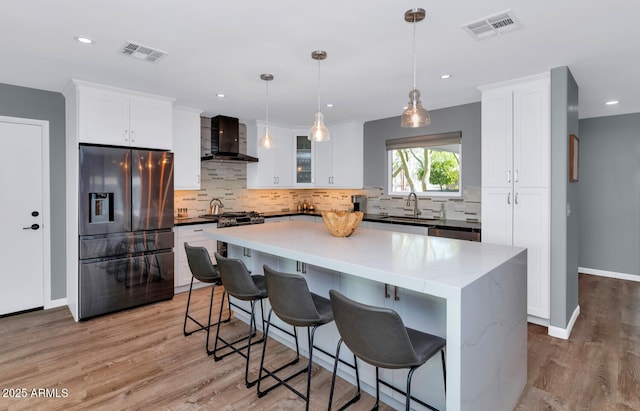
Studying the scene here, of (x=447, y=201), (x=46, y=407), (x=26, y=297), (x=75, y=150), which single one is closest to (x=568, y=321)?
(x=447, y=201)

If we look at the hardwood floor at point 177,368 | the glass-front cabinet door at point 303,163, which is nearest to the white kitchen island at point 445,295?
the hardwood floor at point 177,368

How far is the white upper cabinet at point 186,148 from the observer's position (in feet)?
14.7

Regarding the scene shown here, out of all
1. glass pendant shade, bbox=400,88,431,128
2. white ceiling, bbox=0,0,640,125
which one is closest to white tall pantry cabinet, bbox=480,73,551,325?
white ceiling, bbox=0,0,640,125

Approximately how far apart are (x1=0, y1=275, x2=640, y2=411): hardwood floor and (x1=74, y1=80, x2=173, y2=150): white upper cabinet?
6.25ft

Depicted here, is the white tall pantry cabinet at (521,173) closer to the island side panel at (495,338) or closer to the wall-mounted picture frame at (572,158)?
the wall-mounted picture frame at (572,158)

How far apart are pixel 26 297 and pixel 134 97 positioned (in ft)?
8.12

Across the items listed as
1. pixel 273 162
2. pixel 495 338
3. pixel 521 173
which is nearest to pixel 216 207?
pixel 273 162

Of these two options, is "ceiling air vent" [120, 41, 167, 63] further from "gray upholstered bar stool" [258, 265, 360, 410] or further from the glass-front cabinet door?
the glass-front cabinet door

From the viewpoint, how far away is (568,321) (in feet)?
10.5

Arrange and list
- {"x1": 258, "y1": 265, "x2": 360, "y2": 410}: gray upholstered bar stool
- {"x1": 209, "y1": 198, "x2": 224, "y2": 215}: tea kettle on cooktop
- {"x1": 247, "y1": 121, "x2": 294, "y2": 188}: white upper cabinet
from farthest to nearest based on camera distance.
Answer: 1. {"x1": 247, "y1": 121, "x2": 294, "y2": 188}: white upper cabinet
2. {"x1": 209, "y1": 198, "x2": 224, "y2": 215}: tea kettle on cooktop
3. {"x1": 258, "y1": 265, "x2": 360, "y2": 410}: gray upholstered bar stool

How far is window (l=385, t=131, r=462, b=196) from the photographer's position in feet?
15.4

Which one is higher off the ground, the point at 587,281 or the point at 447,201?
the point at 447,201

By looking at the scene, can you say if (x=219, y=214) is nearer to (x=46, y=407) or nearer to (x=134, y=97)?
(x=134, y=97)

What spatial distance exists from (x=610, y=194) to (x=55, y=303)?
7671 mm
